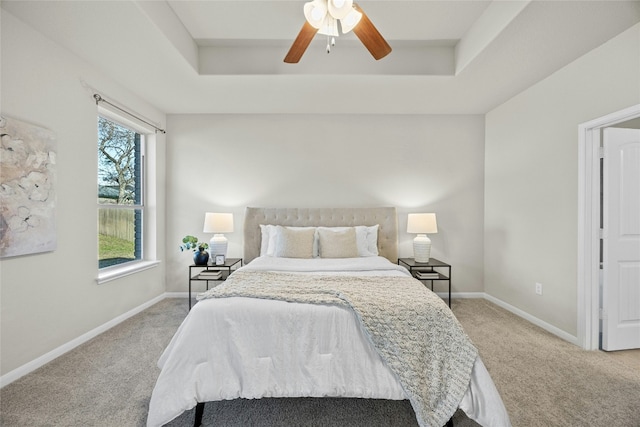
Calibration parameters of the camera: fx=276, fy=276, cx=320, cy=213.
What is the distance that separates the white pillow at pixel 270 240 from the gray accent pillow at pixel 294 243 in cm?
7

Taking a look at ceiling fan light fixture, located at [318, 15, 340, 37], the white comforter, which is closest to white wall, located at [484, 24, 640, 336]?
the white comforter

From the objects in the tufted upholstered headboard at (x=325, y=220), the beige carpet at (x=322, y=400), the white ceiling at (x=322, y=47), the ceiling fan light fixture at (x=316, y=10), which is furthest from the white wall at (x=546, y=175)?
the ceiling fan light fixture at (x=316, y=10)

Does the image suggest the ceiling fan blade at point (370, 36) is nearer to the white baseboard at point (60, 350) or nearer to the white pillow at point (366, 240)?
the white pillow at point (366, 240)

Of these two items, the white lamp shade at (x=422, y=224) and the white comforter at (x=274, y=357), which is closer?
the white comforter at (x=274, y=357)

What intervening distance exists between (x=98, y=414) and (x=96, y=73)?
2.90 m

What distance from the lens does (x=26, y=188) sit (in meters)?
2.06

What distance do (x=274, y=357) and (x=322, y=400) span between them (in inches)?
20.4

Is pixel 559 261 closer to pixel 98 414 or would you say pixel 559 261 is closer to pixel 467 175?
pixel 467 175

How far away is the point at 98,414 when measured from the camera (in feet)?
5.53

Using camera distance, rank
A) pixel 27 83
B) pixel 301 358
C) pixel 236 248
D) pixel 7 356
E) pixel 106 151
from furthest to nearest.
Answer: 1. pixel 236 248
2. pixel 106 151
3. pixel 27 83
4. pixel 7 356
5. pixel 301 358

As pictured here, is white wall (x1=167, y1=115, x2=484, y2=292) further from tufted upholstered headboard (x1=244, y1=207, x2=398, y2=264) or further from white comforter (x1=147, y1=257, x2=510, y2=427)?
white comforter (x1=147, y1=257, x2=510, y2=427)

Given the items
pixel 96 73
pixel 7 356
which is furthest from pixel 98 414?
pixel 96 73

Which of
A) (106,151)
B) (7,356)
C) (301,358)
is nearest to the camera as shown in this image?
(301,358)

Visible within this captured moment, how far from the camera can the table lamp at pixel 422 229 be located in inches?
139
